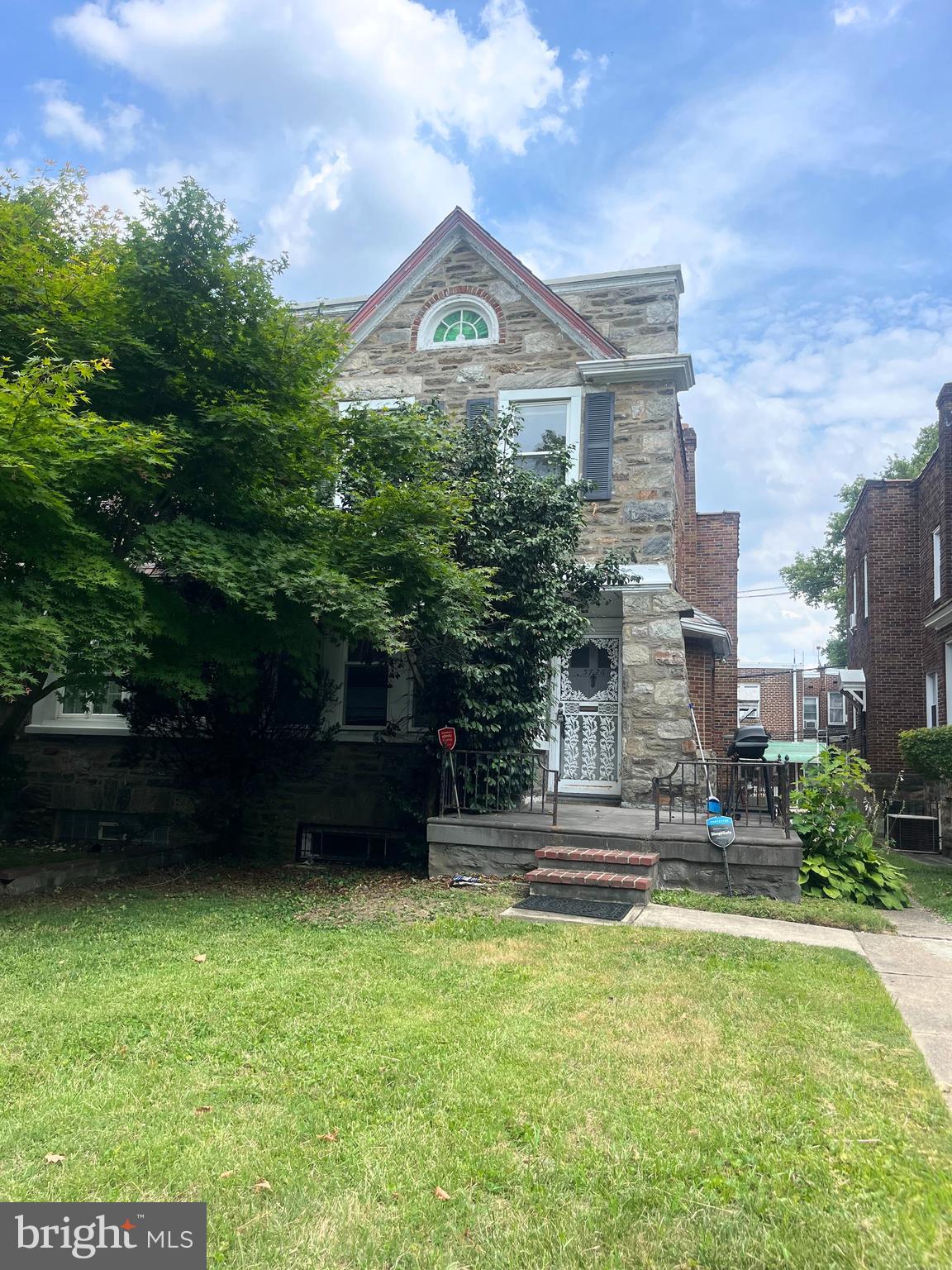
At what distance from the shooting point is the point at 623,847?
7.93 m

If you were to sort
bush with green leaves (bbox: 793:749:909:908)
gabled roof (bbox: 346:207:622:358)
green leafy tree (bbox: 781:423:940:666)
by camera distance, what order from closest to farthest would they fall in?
bush with green leaves (bbox: 793:749:909:908) → gabled roof (bbox: 346:207:622:358) → green leafy tree (bbox: 781:423:940:666)

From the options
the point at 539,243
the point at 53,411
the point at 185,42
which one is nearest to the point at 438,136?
the point at 185,42

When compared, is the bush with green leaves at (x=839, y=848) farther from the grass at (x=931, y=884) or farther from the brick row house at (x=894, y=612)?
the brick row house at (x=894, y=612)

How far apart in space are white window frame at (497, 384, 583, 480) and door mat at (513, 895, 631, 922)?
19.1ft

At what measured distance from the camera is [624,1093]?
3.38m

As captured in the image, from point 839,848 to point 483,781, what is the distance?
362 cm

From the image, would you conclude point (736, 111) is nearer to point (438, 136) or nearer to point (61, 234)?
point (438, 136)

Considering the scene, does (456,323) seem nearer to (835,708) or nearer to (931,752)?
(931,752)

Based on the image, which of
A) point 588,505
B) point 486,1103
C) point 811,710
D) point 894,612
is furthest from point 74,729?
point 811,710

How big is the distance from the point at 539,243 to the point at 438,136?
414 centimetres

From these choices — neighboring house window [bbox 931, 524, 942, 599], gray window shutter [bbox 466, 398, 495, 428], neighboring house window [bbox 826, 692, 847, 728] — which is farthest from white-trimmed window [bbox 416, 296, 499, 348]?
neighboring house window [bbox 826, 692, 847, 728]

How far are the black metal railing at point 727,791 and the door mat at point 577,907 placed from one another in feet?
4.30

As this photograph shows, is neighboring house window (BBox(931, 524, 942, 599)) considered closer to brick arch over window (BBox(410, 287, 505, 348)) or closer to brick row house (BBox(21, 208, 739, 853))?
brick row house (BBox(21, 208, 739, 853))

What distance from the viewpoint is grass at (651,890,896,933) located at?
6.93 metres
